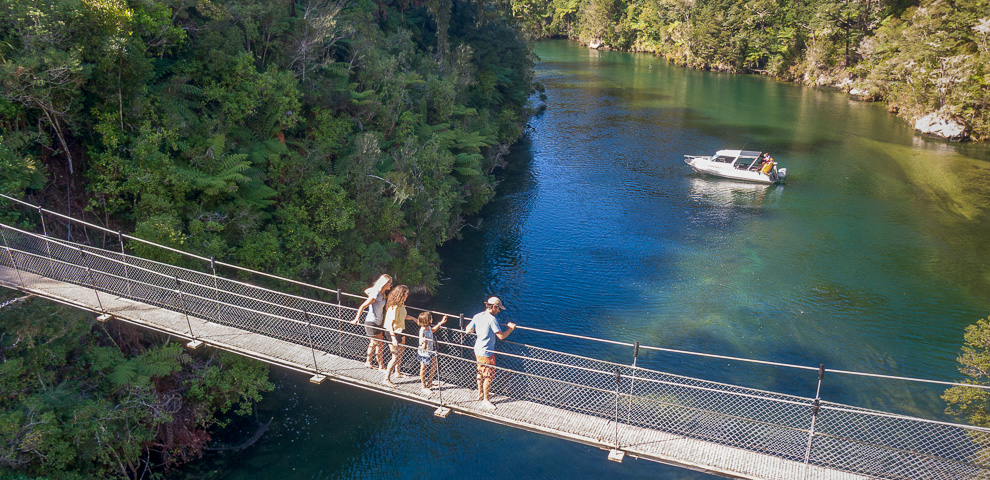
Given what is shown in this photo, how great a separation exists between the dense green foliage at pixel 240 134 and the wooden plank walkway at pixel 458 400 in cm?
222

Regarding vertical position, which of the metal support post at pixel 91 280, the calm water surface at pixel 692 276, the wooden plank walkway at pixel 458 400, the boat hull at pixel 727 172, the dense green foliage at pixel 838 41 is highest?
the dense green foliage at pixel 838 41

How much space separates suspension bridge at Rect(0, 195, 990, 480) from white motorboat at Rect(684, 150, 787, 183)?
19.6 metres

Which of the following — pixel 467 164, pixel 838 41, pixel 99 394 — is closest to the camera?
pixel 99 394

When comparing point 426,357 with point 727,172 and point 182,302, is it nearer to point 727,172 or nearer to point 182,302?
point 182,302

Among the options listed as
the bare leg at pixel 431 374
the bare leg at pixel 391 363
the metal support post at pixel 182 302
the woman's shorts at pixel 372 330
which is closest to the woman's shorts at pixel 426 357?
the bare leg at pixel 431 374

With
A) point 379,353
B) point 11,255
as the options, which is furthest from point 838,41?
point 11,255

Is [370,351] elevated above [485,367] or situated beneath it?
situated beneath

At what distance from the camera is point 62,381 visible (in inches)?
424

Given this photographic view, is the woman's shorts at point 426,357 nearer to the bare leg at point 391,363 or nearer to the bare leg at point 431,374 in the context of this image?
the bare leg at point 431,374

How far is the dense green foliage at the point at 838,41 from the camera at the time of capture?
3753 cm

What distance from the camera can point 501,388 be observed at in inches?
393

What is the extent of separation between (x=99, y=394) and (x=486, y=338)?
24.2 ft

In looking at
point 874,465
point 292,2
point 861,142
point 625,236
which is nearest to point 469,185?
point 625,236

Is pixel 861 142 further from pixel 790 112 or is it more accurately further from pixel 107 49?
pixel 107 49
